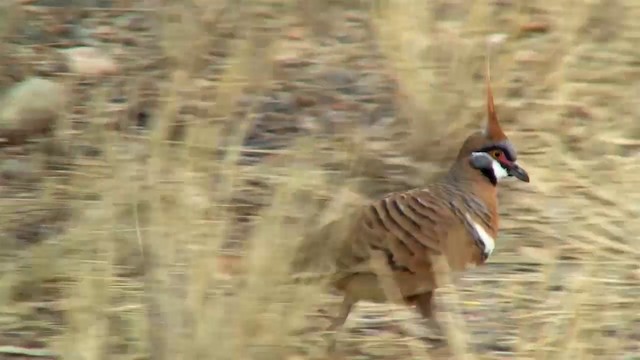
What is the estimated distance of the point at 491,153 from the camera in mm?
3375

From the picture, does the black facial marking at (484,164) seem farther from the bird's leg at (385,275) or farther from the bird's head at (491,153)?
the bird's leg at (385,275)

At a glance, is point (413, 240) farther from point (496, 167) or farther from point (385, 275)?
point (496, 167)

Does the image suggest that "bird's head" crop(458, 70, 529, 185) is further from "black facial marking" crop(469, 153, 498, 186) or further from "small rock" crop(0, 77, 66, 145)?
"small rock" crop(0, 77, 66, 145)

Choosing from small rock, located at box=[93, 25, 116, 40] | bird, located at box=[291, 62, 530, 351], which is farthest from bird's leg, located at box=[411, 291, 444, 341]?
small rock, located at box=[93, 25, 116, 40]

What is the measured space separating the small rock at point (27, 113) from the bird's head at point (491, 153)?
59.2 inches

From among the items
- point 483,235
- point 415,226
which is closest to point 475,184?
point 483,235

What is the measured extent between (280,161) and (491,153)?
89 cm

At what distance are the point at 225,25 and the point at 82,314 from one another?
1.82 metres

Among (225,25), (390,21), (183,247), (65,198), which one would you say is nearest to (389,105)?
(390,21)

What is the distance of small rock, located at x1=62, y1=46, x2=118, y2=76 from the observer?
15.0 feet

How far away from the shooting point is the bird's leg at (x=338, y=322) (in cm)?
312

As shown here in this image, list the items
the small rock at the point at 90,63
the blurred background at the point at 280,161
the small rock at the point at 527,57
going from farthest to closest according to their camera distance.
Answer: the small rock at the point at 90,63 → the small rock at the point at 527,57 → the blurred background at the point at 280,161

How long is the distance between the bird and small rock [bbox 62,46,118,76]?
1.59 meters

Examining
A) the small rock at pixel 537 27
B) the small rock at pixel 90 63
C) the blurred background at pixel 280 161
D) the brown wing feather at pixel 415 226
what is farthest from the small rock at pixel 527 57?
the small rock at pixel 90 63
